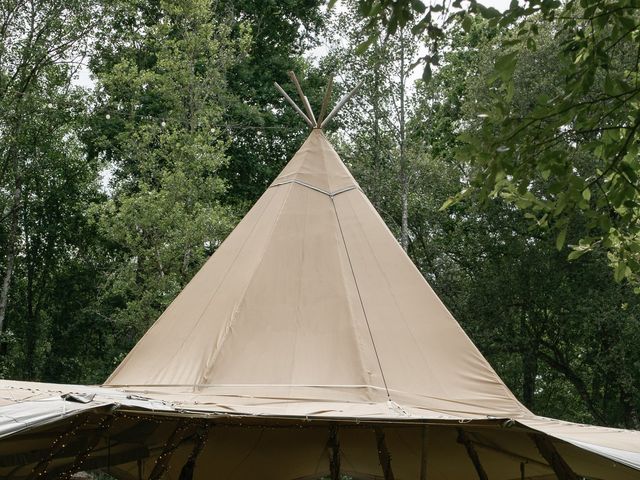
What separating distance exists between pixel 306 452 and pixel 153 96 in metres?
10.5

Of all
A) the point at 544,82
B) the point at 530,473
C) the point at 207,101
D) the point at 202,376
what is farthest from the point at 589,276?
the point at 202,376

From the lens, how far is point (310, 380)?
18.6 ft

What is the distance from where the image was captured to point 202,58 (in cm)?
1463

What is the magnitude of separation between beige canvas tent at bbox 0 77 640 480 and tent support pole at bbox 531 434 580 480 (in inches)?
0.5

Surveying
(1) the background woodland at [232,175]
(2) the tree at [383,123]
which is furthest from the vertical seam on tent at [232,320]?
(2) the tree at [383,123]

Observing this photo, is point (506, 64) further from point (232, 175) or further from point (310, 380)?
point (232, 175)

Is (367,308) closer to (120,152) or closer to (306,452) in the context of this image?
(306,452)

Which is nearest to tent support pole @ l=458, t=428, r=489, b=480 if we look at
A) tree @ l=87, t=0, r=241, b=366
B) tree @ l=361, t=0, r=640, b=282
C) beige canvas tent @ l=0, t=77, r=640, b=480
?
beige canvas tent @ l=0, t=77, r=640, b=480

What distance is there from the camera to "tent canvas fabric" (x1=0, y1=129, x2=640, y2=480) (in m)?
4.89

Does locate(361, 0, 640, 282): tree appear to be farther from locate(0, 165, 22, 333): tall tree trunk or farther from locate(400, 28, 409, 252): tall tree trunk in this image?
locate(0, 165, 22, 333): tall tree trunk

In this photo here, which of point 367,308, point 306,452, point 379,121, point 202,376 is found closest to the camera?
point 202,376

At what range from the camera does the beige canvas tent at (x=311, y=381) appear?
489 cm

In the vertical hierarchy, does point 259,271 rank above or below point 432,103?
below

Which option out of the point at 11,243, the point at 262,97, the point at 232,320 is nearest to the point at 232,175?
the point at 262,97
